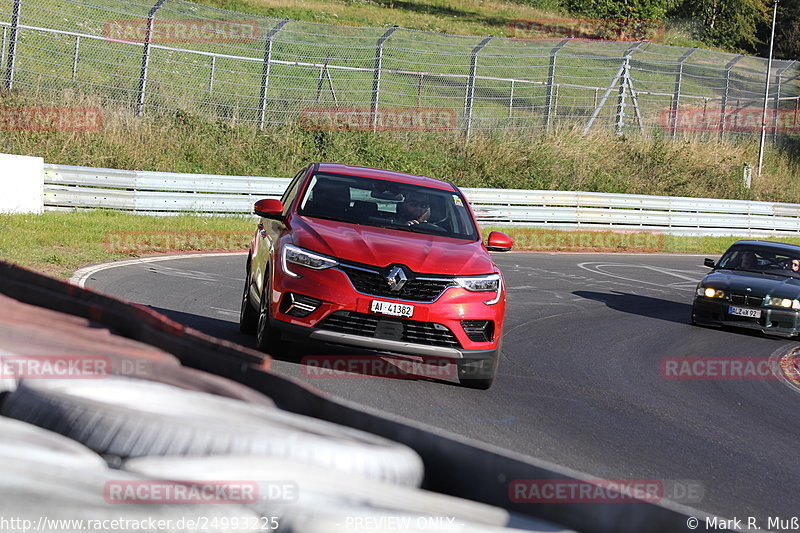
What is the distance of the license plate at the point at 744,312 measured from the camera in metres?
14.7

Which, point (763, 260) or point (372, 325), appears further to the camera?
point (763, 260)

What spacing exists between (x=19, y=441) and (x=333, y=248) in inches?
211

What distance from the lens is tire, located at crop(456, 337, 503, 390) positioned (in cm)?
852

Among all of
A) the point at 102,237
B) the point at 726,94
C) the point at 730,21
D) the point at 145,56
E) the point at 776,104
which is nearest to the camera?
the point at 102,237

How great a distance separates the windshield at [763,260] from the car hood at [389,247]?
868cm

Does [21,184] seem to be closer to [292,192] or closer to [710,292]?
[292,192]

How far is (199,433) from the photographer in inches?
128

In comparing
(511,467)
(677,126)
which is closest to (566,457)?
Result: (511,467)

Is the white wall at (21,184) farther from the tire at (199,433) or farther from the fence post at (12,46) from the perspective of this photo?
the tire at (199,433)

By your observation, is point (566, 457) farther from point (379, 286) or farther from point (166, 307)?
point (166, 307)

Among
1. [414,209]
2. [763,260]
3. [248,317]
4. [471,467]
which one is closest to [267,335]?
[248,317]

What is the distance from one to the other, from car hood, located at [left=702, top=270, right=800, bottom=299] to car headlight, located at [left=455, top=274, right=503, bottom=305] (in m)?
7.37

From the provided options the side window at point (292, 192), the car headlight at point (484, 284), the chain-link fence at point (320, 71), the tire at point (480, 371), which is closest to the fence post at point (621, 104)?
the chain-link fence at point (320, 71)

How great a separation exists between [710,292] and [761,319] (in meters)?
0.79
